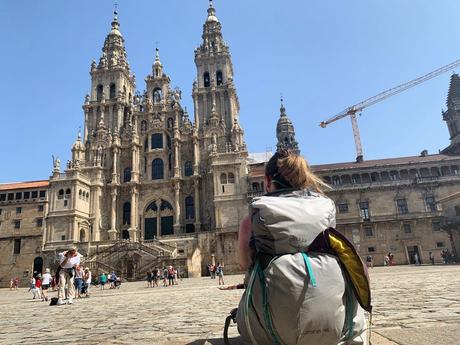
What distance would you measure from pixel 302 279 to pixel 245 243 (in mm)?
671

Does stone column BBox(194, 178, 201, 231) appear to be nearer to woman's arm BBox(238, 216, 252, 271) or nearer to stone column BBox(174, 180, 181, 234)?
stone column BBox(174, 180, 181, 234)

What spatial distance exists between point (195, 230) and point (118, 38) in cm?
3583

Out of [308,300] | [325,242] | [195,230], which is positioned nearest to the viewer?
[308,300]

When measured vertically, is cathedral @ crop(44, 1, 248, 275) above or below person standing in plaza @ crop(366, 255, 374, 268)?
above

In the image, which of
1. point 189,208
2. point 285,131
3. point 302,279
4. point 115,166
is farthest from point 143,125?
point 302,279

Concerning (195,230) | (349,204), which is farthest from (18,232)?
(349,204)

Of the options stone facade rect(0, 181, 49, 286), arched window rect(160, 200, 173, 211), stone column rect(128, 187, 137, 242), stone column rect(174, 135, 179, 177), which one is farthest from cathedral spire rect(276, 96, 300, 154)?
stone facade rect(0, 181, 49, 286)

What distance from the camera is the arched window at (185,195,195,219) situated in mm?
48219

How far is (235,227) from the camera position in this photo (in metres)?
42.1

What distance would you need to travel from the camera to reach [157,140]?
2045 inches

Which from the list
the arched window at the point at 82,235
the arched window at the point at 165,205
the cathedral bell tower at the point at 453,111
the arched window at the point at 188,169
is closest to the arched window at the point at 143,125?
the arched window at the point at 188,169

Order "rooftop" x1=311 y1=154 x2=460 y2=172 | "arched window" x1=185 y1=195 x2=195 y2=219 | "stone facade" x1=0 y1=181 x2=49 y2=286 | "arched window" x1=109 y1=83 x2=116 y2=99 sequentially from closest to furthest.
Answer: "rooftop" x1=311 y1=154 x2=460 y2=172 < "stone facade" x1=0 y1=181 x2=49 y2=286 < "arched window" x1=185 y1=195 x2=195 y2=219 < "arched window" x1=109 y1=83 x2=116 y2=99

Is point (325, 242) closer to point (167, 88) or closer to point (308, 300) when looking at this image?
point (308, 300)

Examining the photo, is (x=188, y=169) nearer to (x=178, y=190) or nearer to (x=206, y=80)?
(x=178, y=190)
